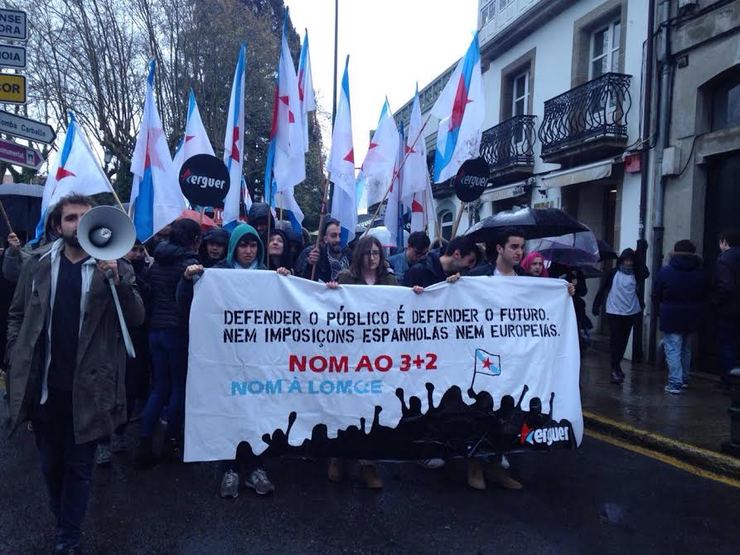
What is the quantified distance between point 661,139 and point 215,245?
8173 mm

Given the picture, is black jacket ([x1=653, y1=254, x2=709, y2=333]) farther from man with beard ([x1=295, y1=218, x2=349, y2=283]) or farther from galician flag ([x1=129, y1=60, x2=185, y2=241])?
galician flag ([x1=129, y1=60, x2=185, y2=241])

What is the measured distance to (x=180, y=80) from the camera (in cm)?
2083

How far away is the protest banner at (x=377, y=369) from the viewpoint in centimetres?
462

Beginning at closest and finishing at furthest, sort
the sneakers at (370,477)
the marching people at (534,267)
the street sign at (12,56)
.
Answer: the sneakers at (370,477) → the marching people at (534,267) → the street sign at (12,56)

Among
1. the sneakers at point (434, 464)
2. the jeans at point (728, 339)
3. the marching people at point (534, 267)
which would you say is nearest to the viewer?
the sneakers at point (434, 464)

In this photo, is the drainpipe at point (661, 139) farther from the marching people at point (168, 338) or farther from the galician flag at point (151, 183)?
the marching people at point (168, 338)

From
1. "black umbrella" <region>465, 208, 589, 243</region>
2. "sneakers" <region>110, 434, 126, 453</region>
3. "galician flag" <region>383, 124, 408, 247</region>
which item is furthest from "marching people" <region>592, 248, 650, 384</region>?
"sneakers" <region>110, 434, 126, 453</region>

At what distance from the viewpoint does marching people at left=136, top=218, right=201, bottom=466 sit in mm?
5168

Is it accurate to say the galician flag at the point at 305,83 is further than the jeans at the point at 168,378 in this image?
Yes

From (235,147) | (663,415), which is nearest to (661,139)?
(663,415)

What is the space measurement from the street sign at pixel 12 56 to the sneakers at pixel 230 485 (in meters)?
4.39

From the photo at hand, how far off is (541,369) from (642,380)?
5.16m

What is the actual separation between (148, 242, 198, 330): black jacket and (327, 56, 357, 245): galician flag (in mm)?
2006

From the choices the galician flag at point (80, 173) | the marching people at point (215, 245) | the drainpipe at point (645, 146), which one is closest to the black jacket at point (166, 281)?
the marching people at point (215, 245)
